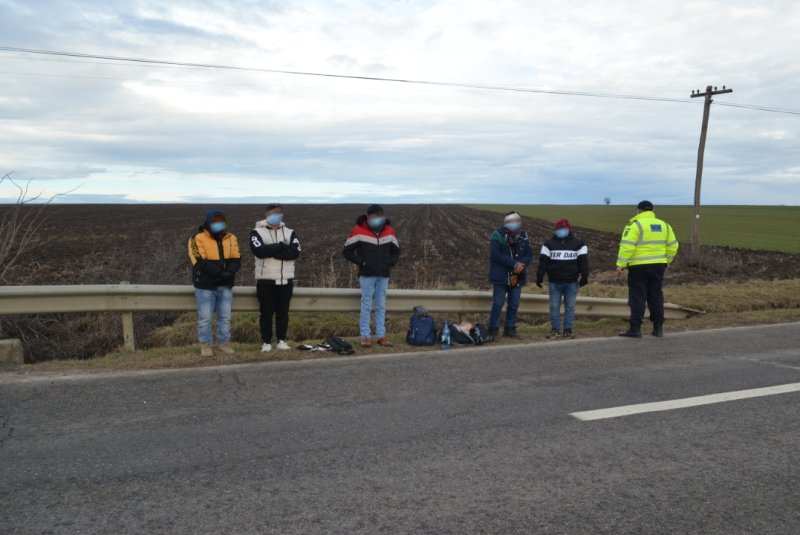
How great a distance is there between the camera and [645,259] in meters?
8.86

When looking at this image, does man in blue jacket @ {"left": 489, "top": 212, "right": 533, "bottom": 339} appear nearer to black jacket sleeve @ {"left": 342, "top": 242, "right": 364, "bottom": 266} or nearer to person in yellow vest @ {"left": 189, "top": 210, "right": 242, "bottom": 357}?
black jacket sleeve @ {"left": 342, "top": 242, "right": 364, "bottom": 266}

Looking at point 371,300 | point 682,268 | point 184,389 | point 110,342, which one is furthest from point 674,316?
point 682,268

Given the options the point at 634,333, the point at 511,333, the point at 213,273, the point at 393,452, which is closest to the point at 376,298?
the point at 511,333

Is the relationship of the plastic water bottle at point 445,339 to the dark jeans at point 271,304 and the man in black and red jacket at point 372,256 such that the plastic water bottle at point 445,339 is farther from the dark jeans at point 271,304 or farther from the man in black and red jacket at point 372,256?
the dark jeans at point 271,304

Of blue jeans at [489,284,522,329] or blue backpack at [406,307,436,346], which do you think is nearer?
blue backpack at [406,307,436,346]

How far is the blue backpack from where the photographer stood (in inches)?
316

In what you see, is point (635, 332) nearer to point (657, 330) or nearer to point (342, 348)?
point (657, 330)

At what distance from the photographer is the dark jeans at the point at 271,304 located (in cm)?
752

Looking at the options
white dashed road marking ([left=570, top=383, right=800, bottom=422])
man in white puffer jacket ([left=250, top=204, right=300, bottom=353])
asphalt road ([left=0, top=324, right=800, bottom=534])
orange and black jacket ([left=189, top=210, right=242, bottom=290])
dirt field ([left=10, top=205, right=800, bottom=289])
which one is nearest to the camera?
asphalt road ([left=0, top=324, right=800, bottom=534])

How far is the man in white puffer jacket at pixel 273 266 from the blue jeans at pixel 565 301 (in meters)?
3.75

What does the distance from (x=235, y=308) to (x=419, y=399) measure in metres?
3.27

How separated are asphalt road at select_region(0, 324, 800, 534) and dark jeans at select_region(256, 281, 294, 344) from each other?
96cm

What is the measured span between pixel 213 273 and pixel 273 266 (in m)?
0.70

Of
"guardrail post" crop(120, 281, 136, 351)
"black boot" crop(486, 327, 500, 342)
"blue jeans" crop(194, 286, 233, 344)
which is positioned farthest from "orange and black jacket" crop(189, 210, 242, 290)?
"black boot" crop(486, 327, 500, 342)
